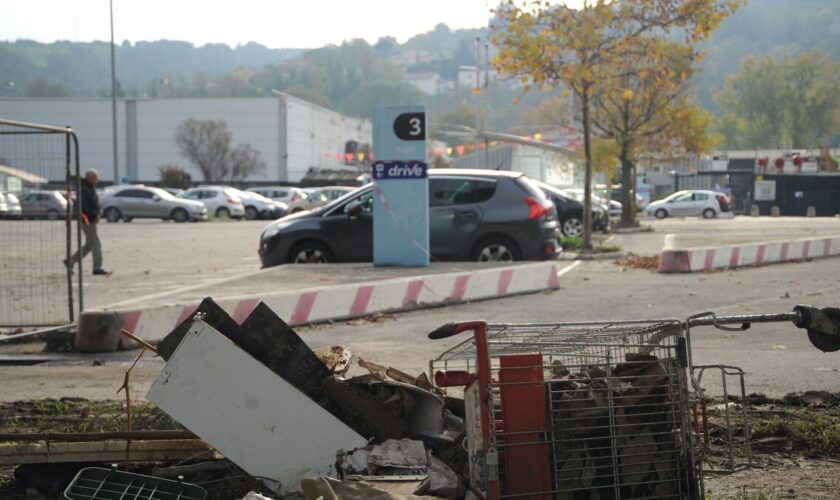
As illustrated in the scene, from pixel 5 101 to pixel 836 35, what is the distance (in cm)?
8709

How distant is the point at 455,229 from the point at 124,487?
13.3m

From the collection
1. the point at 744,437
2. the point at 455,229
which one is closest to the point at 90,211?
the point at 455,229

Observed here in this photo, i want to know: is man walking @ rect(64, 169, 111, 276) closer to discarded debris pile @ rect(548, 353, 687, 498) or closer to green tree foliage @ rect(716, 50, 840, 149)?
discarded debris pile @ rect(548, 353, 687, 498)

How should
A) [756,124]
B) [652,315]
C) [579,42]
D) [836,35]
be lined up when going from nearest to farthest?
[652,315] → [579,42] → [836,35] → [756,124]

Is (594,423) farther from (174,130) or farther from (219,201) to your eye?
(174,130)

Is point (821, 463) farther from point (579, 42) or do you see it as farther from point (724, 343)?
point (579, 42)

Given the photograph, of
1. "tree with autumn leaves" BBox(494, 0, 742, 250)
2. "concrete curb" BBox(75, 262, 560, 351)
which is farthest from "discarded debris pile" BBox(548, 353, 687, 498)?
"tree with autumn leaves" BBox(494, 0, 742, 250)

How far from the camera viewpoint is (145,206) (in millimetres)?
50000

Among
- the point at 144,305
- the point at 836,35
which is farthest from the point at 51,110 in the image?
the point at 144,305

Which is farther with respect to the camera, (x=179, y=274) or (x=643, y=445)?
(x=179, y=274)

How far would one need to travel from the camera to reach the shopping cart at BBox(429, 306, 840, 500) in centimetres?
457

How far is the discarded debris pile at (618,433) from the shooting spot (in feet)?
15.5

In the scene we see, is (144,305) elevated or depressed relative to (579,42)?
depressed

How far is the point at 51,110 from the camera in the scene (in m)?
101
